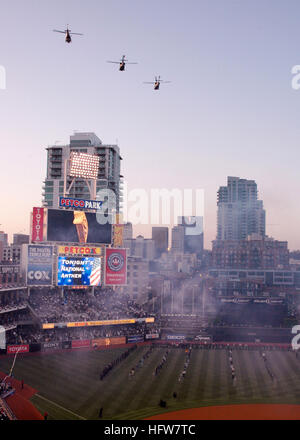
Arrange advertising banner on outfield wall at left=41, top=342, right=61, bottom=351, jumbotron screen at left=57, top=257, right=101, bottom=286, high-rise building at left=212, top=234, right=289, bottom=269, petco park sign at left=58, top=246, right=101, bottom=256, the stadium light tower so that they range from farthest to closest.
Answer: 1. high-rise building at left=212, top=234, right=289, bottom=269
2. the stadium light tower
3. petco park sign at left=58, top=246, right=101, bottom=256
4. jumbotron screen at left=57, top=257, right=101, bottom=286
5. advertising banner on outfield wall at left=41, top=342, right=61, bottom=351

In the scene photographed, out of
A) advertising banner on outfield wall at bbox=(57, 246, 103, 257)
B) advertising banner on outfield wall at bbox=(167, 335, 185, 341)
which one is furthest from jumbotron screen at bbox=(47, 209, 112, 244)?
advertising banner on outfield wall at bbox=(167, 335, 185, 341)

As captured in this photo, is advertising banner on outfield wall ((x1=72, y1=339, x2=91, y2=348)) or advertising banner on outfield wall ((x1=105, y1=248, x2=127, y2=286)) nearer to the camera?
advertising banner on outfield wall ((x1=72, y1=339, x2=91, y2=348))

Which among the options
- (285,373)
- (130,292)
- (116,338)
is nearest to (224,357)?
(285,373)

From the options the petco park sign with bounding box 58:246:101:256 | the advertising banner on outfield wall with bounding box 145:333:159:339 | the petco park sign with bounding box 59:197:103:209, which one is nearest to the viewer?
the advertising banner on outfield wall with bounding box 145:333:159:339

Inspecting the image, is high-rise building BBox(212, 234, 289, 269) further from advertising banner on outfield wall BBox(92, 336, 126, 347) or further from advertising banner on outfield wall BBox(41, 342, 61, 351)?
advertising banner on outfield wall BBox(41, 342, 61, 351)

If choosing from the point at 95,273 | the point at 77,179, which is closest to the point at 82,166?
the point at 95,273
